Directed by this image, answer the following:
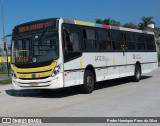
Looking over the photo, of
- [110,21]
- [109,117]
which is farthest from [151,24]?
[109,117]

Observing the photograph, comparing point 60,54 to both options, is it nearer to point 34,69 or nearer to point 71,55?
point 71,55

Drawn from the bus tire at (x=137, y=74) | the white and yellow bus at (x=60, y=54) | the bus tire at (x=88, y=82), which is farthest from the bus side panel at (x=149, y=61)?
the bus tire at (x=88, y=82)

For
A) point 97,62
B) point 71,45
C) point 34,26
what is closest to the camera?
point 71,45

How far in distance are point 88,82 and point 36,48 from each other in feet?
8.56

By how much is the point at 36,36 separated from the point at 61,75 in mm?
1885

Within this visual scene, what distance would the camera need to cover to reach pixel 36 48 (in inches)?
550

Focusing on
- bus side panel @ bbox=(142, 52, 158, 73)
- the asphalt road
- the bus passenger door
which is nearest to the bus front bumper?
the bus passenger door

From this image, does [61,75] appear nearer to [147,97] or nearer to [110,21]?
[147,97]

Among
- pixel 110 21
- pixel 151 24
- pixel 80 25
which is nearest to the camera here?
pixel 80 25

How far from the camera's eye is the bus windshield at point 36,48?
44.5 feet

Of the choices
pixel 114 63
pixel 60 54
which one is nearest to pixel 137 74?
pixel 114 63

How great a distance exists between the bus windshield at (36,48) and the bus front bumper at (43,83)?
72cm

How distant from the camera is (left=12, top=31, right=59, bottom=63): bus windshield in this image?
13.6 m

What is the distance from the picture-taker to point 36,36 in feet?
46.3
